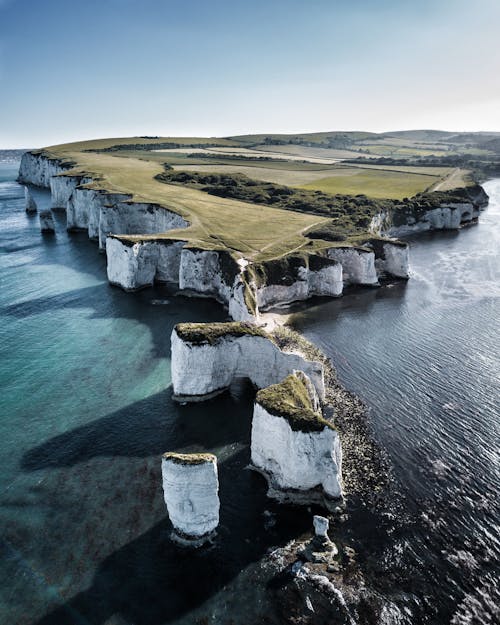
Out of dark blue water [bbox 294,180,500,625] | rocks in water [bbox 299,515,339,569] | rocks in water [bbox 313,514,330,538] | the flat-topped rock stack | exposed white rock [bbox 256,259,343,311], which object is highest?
the flat-topped rock stack

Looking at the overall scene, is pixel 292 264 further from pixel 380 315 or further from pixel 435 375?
pixel 435 375

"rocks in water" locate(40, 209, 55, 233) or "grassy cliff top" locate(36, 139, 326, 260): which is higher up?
"grassy cliff top" locate(36, 139, 326, 260)

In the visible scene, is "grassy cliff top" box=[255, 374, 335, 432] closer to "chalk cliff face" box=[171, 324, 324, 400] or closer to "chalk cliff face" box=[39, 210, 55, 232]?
"chalk cliff face" box=[171, 324, 324, 400]

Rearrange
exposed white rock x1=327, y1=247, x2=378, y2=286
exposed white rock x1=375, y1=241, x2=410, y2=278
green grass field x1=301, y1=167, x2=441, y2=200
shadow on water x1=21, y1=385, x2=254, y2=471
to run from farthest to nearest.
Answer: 1. green grass field x1=301, y1=167, x2=441, y2=200
2. exposed white rock x1=375, y1=241, x2=410, y2=278
3. exposed white rock x1=327, y1=247, x2=378, y2=286
4. shadow on water x1=21, y1=385, x2=254, y2=471

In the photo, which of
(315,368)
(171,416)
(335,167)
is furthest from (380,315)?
(335,167)

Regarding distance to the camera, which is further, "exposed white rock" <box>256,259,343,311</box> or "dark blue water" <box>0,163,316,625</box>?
"exposed white rock" <box>256,259,343,311</box>

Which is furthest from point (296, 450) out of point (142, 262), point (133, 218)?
point (133, 218)

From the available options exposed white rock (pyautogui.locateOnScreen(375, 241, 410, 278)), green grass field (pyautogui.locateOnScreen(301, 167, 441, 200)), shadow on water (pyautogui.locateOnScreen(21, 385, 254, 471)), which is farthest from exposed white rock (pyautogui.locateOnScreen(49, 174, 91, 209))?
shadow on water (pyautogui.locateOnScreen(21, 385, 254, 471))

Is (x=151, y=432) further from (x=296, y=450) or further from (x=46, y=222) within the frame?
(x=46, y=222)
